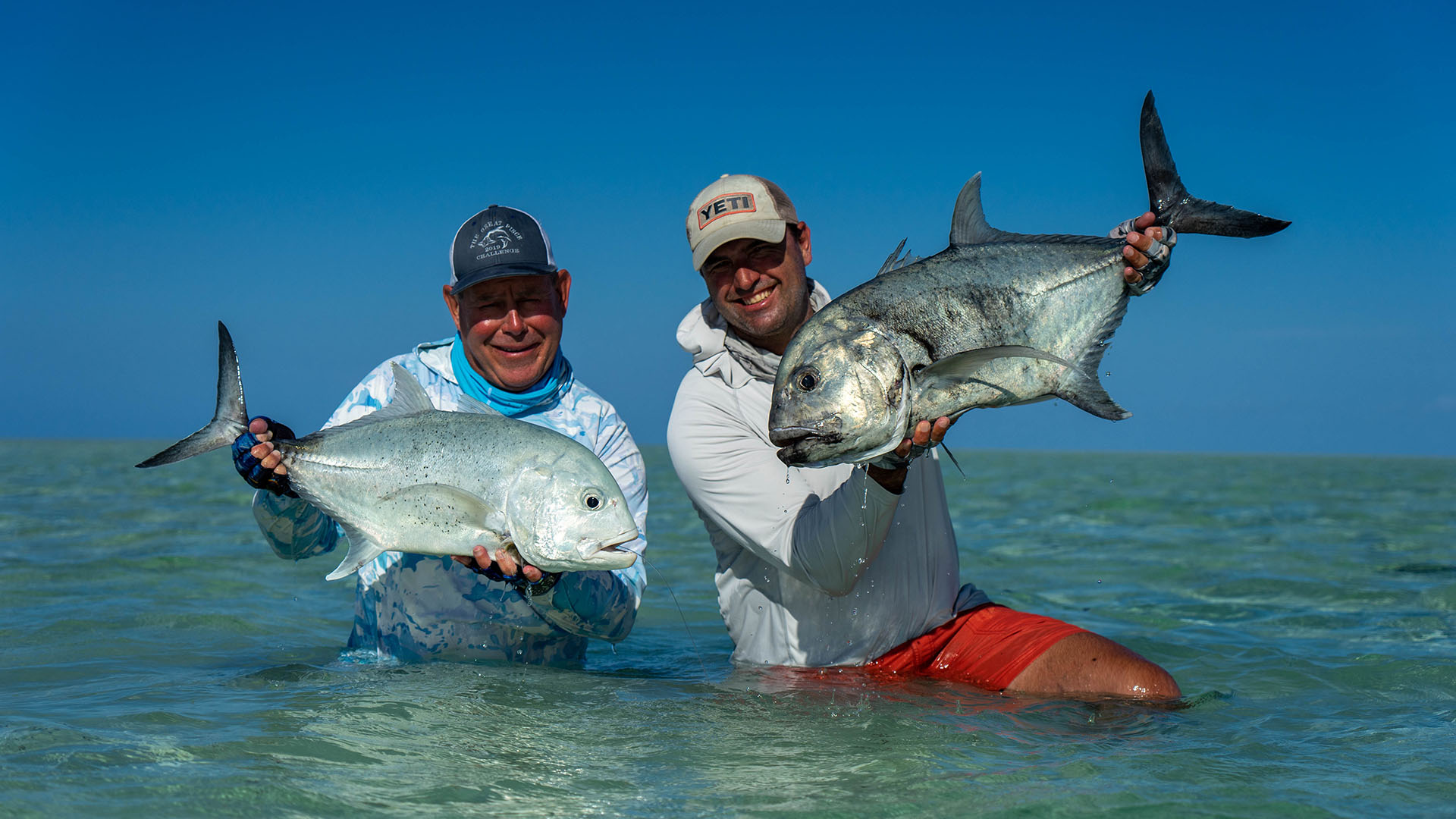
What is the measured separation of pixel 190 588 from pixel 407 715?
496 cm

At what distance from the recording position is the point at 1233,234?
11.3 ft

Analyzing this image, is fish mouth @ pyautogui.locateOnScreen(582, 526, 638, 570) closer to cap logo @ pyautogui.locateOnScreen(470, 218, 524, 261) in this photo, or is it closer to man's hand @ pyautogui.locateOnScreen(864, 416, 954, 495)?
man's hand @ pyautogui.locateOnScreen(864, 416, 954, 495)

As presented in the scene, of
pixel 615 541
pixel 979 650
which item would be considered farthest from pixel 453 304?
pixel 979 650

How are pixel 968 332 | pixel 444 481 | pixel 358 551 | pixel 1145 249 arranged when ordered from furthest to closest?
pixel 358 551
pixel 444 481
pixel 1145 249
pixel 968 332

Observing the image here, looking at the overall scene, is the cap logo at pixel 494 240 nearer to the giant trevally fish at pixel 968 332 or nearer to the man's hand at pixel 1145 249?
the giant trevally fish at pixel 968 332

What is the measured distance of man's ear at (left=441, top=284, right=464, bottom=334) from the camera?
4480 mm

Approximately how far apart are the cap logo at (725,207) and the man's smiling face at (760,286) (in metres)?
0.12

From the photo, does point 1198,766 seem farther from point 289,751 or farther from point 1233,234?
point 289,751

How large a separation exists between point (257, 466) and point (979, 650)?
9.66ft

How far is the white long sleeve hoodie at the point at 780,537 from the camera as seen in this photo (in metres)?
4.09

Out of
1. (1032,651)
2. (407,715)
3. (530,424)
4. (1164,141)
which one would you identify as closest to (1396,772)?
(1032,651)

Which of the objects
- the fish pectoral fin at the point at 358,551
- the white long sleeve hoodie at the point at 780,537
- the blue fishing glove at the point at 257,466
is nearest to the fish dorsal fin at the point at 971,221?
the white long sleeve hoodie at the point at 780,537

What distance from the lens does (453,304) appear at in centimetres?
455

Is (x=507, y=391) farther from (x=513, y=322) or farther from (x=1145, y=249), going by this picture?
(x=1145, y=249)
